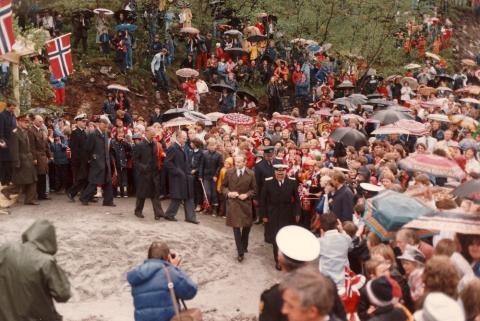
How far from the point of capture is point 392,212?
734cm

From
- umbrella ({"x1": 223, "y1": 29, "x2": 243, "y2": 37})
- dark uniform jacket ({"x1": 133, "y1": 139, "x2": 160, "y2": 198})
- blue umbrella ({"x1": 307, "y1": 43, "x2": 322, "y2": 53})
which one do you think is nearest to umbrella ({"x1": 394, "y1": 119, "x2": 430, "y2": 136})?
dark uniform jacket ({"x1": 133, "y1": 139, "x2": 160, "y2": 198})

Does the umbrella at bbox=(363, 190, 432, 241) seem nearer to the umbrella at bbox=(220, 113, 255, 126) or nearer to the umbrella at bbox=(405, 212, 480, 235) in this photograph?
the umbrella at bbox=(405, 212, 480, 235)

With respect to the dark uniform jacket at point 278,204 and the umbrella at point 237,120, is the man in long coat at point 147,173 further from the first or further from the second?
the umbrella at point 237,120

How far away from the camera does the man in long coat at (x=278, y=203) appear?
37.0ft

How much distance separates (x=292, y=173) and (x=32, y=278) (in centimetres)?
731

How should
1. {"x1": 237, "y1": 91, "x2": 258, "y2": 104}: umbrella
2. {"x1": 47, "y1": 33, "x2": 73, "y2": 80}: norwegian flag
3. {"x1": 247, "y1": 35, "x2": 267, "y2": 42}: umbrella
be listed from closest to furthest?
{"x1": 47, "y1": 33, "x2": 73, "y2": 80}: norwegian flag, {"x1": 237, "y1": 91, "x2": 258, "y2": 104}: umbrella, {"x1": 247, "y1": 35, "x2": 267, "y2": 42}: umbrella

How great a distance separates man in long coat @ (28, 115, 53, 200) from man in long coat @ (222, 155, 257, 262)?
4108 millimetres

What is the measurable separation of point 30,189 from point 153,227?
3.02 meters

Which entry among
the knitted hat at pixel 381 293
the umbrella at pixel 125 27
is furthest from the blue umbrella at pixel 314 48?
the knitted hat at pixel 381 293

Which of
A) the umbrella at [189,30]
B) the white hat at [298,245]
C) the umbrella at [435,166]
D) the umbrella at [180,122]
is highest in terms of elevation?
the white hat at [298,245]

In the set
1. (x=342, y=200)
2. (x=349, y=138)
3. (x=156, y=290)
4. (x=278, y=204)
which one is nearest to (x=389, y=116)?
(x=349, y=138)

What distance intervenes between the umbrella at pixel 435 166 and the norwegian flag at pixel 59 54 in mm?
9579

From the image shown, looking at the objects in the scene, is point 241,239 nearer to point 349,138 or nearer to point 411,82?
point 349,138

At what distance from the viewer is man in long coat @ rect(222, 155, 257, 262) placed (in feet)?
37.2
